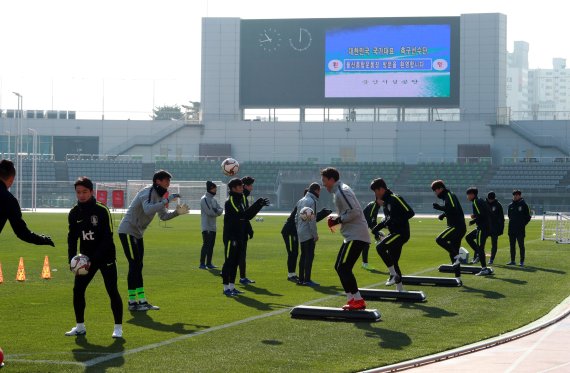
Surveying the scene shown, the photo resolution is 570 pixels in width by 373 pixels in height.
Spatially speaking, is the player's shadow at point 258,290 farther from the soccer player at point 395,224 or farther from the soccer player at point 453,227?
the soccer player at point 453,227

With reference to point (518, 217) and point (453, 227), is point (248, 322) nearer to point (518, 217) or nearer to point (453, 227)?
point (453, 227)

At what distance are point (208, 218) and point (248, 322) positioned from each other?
32.7ft

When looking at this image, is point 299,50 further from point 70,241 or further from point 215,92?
point 70,241

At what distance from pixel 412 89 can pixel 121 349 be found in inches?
2927

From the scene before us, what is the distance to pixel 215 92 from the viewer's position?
313 ft

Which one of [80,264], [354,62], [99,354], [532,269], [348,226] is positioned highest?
[354,62]

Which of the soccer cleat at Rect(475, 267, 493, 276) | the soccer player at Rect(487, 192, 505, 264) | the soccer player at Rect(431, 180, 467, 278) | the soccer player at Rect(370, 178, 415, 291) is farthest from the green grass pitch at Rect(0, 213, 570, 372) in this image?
the soccer player at Rect(487, 192, 505, 264)

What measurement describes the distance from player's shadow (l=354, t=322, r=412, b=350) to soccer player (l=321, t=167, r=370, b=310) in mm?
739

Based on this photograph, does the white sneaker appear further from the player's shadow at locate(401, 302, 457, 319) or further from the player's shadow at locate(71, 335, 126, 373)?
the player's shadow at locate(401, 302, 457, 319)

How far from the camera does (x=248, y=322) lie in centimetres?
1430

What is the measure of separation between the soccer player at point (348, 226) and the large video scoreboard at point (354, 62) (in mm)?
70786

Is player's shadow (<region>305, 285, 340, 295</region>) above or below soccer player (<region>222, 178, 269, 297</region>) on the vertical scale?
below

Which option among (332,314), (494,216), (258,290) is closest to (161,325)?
(332,314)

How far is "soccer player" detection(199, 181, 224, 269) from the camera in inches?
936
